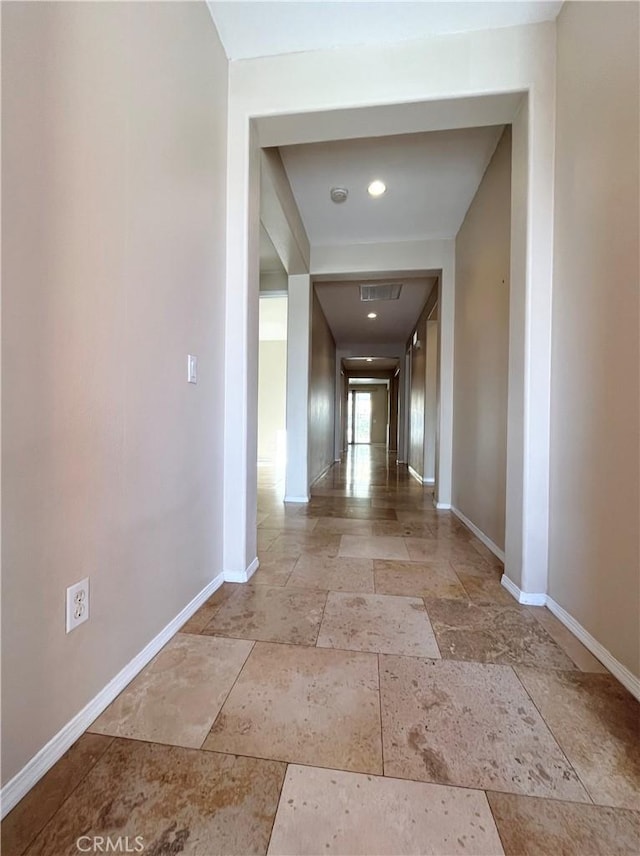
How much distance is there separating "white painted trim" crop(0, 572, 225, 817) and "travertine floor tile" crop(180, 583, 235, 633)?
0.16ft

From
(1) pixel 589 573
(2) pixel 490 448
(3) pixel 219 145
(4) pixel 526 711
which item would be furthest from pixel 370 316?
(4) pixel 526 711

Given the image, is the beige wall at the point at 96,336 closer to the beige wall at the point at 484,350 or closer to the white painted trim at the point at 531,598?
the white painted trim at the point at 531,598

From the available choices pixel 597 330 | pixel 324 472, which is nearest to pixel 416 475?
pixel 324 472

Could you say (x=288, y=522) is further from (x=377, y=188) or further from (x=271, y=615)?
(x=377, y=188)

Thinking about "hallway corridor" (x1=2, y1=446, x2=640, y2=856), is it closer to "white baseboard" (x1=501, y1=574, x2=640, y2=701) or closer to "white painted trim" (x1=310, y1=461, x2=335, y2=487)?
"white baseboard" (x1=501, y1=574, x2=640, y2=701)

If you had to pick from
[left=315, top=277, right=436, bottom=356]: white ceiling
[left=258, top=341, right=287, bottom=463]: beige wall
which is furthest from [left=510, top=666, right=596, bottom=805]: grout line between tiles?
[left=258, top=341, right=287, bottom=463]: beige wall

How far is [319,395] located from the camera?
5473 millimetres

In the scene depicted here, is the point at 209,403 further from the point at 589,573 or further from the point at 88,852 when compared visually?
the point at 589,573

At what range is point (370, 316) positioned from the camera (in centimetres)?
611

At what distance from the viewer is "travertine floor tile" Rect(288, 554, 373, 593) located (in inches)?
71.9

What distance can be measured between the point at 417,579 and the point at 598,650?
2.63 ft

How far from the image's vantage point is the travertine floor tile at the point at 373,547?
7.43ft

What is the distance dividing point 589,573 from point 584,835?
0.86m

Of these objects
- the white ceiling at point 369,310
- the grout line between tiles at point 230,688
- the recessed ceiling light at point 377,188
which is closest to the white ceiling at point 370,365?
the white ceiling at point 369,310
